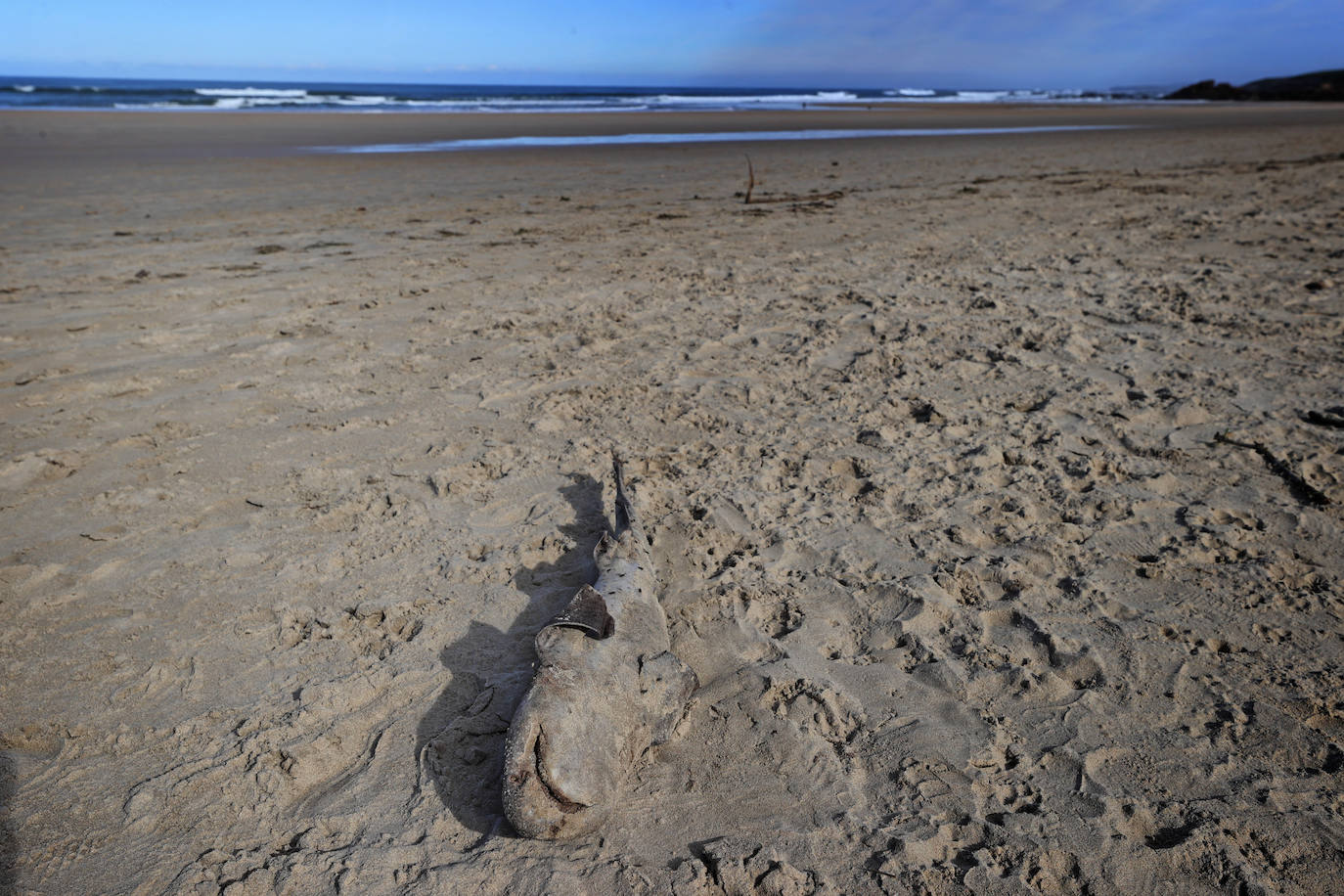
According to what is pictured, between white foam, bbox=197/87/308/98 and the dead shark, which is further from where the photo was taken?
white foam, bbox=197/87/308/98

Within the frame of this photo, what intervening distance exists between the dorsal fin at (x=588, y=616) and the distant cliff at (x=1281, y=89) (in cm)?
5760

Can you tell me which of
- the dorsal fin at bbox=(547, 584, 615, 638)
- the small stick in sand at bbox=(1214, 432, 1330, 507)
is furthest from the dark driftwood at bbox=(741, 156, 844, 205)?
the dorsal fin at bbox=(547, 584, 615, 638)

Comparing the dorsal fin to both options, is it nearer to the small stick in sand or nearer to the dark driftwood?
the small stick in sand

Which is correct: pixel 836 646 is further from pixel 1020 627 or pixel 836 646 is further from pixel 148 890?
pixel 148 890

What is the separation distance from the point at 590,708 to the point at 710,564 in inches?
38.8

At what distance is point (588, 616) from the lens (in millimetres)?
2076

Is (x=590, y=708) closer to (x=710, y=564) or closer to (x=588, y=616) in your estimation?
(x=588, y=616)

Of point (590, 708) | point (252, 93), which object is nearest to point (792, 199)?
point (590, 708)

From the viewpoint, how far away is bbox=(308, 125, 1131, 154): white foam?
16.5m

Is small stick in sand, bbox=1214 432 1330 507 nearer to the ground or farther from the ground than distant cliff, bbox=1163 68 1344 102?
nearer to the ground

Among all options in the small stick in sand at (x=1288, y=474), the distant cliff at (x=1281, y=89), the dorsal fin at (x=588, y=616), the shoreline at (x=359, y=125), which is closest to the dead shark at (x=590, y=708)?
the dorsal fin at (x=588, y=616)

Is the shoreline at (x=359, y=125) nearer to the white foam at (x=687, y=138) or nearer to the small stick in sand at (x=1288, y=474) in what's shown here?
the white foam at (x=687, y=138)

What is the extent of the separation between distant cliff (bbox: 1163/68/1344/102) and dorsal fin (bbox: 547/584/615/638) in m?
57.6

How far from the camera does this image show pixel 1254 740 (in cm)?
194
